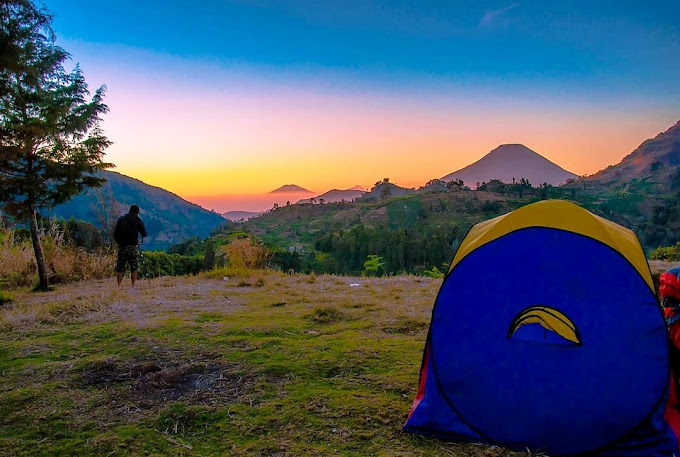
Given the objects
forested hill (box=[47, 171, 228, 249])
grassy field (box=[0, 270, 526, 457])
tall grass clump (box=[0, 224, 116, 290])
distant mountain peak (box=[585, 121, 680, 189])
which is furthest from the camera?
distant mountain peak (box=[585, 121, 680, 189])

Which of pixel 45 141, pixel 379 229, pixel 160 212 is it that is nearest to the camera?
pixel 45 141

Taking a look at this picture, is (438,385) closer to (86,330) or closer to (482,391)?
(482,391)

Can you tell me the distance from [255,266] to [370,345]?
8844 millimetres

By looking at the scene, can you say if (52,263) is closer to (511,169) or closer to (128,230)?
(128,230)

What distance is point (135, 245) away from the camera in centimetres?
1000

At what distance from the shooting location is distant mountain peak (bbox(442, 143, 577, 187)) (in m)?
97.6

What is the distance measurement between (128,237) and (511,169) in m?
103

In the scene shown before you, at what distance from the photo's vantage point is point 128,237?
9.85 meters

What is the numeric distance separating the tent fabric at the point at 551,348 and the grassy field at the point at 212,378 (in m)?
0.34

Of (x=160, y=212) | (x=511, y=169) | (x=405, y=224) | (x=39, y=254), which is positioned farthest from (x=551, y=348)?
(x=511, y=169)

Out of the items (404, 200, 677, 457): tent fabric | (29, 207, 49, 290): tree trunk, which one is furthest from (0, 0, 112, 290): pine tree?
(404, 200, 677, 457): tent fabric

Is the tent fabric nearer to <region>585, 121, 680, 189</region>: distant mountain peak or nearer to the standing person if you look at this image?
the standing person

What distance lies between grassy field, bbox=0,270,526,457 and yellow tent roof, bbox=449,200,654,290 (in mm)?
1502

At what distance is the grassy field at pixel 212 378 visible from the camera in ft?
10.5
